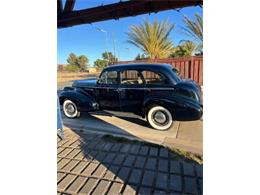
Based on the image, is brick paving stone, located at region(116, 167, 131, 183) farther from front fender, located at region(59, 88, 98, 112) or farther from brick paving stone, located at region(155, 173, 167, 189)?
front fender, located at region(59, 88, 98, 112)

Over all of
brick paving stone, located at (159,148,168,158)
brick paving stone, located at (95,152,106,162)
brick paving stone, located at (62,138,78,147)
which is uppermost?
brick paving stone, located at (62,138,78,147)

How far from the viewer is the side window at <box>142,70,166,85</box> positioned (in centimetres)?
388

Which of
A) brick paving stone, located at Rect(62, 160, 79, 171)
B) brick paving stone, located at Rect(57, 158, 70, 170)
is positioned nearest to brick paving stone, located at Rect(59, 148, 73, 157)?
brick paving stone, located at Rect(57, 158, 70, 170)

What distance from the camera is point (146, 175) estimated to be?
2201 mm

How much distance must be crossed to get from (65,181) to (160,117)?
2250mm

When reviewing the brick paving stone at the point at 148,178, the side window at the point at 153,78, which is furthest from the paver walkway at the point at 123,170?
the side window at the point at 153,78

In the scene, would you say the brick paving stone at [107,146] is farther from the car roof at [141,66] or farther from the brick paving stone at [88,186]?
the car roof at [141,66]

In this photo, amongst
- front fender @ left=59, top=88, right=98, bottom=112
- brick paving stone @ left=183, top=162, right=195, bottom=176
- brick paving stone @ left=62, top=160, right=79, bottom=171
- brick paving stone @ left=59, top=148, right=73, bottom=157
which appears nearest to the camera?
brick paving stone @ left=183, top=162, right=195, bottom=176

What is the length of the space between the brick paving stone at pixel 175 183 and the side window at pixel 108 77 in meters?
2.63

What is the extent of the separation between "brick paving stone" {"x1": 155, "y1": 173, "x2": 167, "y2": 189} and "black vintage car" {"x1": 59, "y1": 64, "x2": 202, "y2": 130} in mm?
1618

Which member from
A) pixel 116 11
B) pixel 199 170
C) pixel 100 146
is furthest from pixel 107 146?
pixel 116 11
